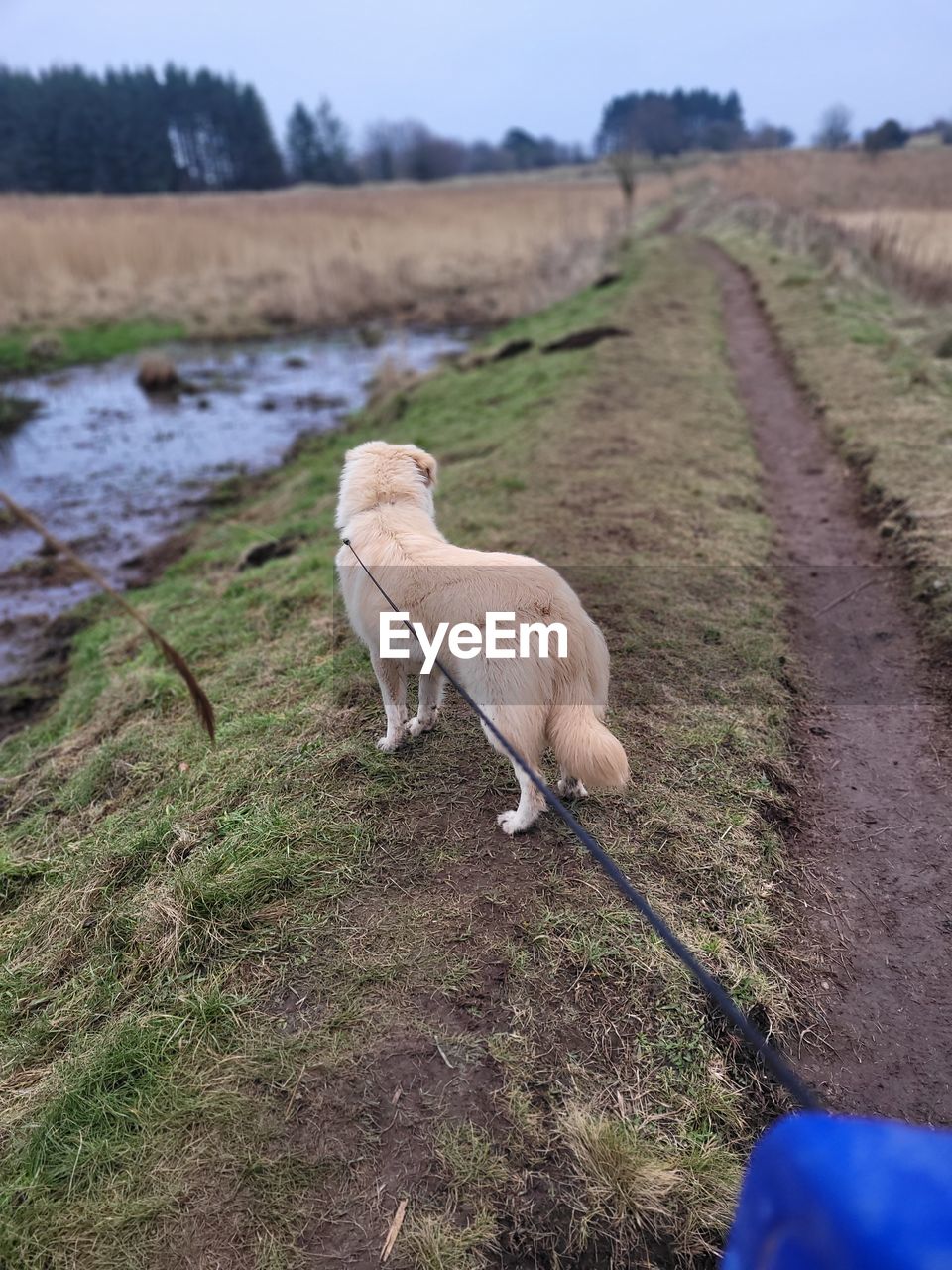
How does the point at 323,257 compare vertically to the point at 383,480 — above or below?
below

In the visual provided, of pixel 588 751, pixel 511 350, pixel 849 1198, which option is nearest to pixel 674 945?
pixel 849 1198

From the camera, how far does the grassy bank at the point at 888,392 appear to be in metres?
5.87

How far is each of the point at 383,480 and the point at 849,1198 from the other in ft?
11.3

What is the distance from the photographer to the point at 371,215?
27.6 m

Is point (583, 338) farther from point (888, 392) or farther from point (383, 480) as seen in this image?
point (383, 480)

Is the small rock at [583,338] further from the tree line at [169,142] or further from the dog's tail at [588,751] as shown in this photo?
the tree line at [169,142]

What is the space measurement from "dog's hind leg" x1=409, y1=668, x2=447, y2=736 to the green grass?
1761 cm

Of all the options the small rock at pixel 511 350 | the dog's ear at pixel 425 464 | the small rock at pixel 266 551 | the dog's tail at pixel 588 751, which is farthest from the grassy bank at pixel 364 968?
the small rock at pixel 511 350

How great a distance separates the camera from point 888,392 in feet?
29.2

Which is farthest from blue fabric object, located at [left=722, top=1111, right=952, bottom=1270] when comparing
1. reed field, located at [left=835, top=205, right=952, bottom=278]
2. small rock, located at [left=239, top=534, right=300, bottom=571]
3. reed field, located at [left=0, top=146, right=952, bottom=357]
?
reed field, located at [left=0, top=146, right=952, bottom=357]

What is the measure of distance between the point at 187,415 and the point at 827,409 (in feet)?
37.4

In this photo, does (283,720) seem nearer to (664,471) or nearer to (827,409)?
(664,471)

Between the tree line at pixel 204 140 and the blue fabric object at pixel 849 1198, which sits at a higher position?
the tree line at pixel 204 140

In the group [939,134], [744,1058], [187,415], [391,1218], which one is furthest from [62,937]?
[939,134]
